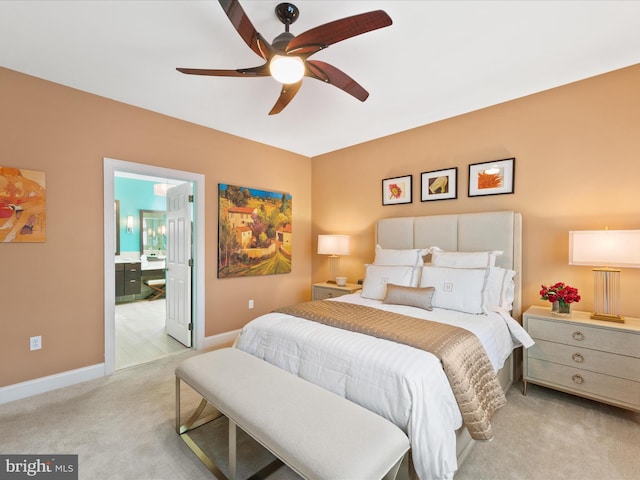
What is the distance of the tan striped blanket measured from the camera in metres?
1.58

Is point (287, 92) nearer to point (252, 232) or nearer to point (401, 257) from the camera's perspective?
point (401, 257)

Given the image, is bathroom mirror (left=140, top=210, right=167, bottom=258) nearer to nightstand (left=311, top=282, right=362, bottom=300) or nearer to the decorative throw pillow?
nightstand (left=311, top=282, right=362, bottom=300)

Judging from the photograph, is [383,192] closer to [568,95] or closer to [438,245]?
[438,245]

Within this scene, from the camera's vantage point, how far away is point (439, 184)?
3453 millimetres

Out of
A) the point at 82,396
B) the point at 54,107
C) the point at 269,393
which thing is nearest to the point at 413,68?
the point at 269,393

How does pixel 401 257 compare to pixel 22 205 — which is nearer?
pixel 22 205

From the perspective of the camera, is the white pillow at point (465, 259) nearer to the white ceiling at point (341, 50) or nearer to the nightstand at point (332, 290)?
the nightstand at point (332, 290)

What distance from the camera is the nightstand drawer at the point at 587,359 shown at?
211cm

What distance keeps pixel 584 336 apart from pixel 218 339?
12.0ft

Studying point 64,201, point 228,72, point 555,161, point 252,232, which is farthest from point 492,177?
point 64,201

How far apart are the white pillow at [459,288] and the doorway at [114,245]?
259 cm

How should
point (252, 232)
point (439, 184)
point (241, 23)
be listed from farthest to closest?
point (252, 232)
point (439, 184)
point (241, 23)

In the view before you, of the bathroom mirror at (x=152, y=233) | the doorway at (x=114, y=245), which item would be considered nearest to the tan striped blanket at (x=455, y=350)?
the doorway at (x=114, y=245)

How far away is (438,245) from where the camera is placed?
3.29 metres
